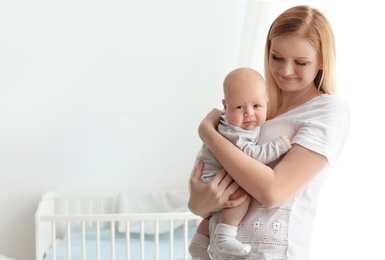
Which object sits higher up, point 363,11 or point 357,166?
point 363,11

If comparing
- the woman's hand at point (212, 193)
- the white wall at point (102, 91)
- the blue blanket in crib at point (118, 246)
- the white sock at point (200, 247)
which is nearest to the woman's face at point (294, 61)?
the woman's hand at point (212, 193)

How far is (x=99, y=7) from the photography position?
11.1 ft

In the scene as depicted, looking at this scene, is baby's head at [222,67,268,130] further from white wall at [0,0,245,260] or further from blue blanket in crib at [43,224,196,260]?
white wall at [0,0,245,260]

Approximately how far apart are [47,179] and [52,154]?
0.13 meters

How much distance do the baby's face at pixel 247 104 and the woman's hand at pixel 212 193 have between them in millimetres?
123

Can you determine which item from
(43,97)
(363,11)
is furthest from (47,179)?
(363,11)

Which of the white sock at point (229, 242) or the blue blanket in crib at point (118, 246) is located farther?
the blue blanket in crib at point (118, 246)

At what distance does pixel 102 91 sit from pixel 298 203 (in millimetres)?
2034

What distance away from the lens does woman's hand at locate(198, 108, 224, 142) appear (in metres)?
1.59

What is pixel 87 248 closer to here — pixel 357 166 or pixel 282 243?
pixel 357 166

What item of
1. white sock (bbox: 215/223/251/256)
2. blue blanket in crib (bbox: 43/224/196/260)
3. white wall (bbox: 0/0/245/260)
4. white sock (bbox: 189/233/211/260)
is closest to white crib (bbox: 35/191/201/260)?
blue blanket in crib (bbox: 43/224/196/260)

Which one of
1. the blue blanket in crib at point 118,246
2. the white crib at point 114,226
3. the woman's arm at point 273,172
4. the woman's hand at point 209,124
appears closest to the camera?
the woman's arm at point 273,172

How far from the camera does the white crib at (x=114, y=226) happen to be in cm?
286

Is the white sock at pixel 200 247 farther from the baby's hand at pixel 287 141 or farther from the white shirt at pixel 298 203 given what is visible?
the baby's hand at pixel 287 141
